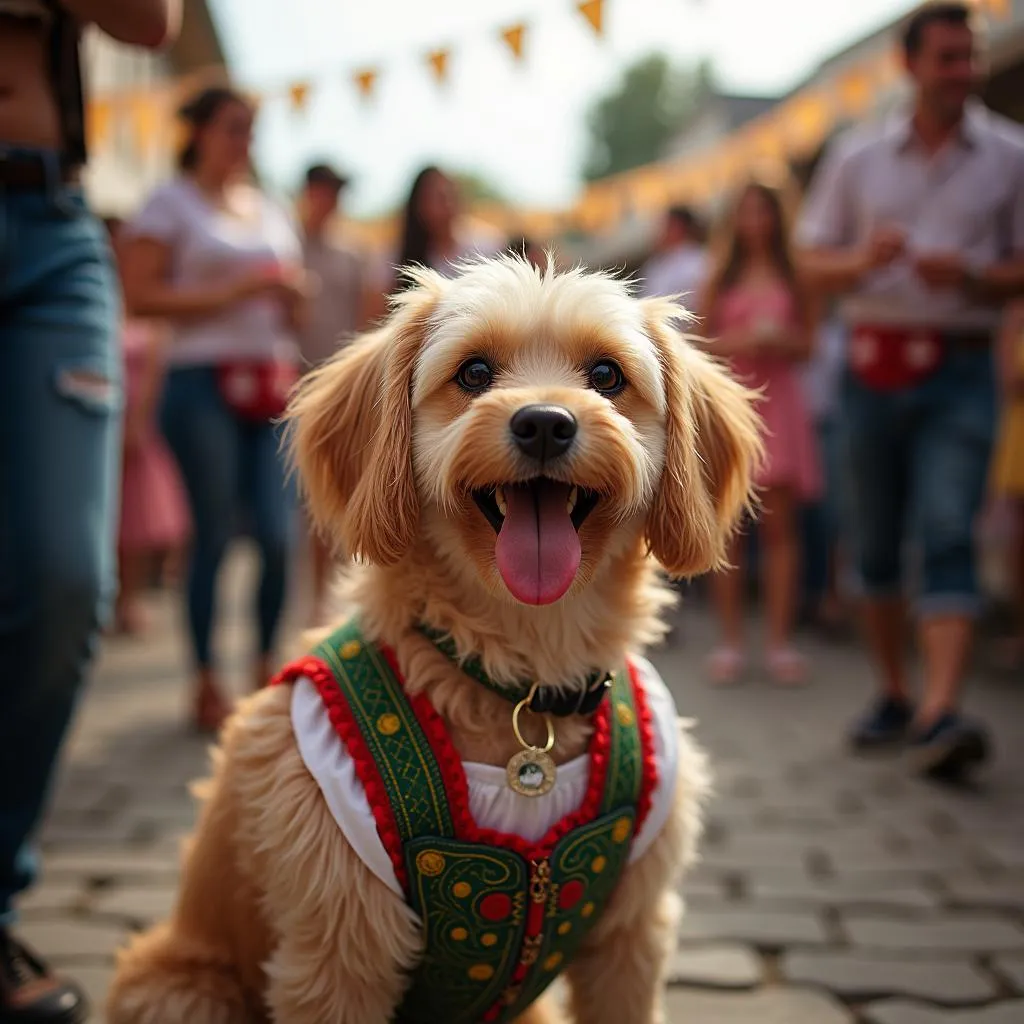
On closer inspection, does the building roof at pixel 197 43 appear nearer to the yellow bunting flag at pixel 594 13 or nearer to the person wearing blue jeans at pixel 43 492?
the yellow bunting flag at pixel 594 13

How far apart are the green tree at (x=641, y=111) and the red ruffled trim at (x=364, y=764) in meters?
73.4

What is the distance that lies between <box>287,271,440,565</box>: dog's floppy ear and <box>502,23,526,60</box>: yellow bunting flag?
5.23m

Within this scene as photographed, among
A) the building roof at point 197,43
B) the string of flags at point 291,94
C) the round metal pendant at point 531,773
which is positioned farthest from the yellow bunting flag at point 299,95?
the building roof at point 197,43

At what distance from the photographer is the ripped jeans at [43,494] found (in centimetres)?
239

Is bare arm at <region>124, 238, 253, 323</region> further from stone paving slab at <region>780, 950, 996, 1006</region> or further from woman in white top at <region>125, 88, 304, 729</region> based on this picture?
stone paving slab at <region>780, 950, 996, 1006</region>

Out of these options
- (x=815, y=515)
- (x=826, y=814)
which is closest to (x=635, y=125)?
(x=815, y=515)

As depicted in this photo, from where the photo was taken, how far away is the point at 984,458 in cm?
449

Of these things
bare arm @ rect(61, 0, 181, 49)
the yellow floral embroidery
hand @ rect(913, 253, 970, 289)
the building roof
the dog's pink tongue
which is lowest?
the yellow floral embroidery

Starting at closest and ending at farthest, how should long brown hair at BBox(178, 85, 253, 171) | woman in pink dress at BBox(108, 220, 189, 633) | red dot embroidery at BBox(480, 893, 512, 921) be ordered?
red dot embroidery at BBox(480, 893, 512, 921)
long brown hair at BBox(178, 85, 253, 171)
woman in pink dress at BBox(108, 220, 189, 633)

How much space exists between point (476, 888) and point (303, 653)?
2.15 feet

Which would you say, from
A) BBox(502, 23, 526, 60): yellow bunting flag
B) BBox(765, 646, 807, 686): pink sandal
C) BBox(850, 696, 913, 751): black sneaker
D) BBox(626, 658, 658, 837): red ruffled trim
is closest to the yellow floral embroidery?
BBox(626, 658, 658, 837): red ruffled trim

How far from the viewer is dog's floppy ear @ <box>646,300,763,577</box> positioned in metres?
2.04

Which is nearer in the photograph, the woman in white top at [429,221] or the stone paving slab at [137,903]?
the stone paving slab at [137,903]

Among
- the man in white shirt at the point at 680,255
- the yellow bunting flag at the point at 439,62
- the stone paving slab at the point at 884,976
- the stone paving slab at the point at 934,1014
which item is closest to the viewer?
the stone paving slab at the point at 934,1014
